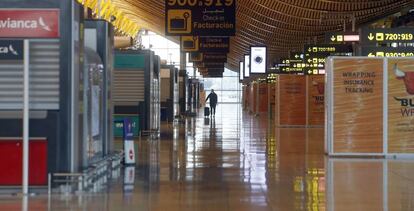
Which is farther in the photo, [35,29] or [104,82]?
[104,82]

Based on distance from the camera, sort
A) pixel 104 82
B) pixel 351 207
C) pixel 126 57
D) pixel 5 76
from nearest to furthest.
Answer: pixel 351 207 < pixel 5 76 < pixel 104 82 < pixel 126 57

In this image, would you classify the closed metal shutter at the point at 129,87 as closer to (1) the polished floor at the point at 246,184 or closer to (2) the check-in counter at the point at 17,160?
(1) the polished floor at the point at 246,184

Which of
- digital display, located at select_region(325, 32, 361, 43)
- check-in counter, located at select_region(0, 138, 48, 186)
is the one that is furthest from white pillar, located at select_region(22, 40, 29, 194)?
digital display, located at select_region(325, 32, 361, 43)

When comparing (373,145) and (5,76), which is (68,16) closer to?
(5,76)

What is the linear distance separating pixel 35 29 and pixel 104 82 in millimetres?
3274

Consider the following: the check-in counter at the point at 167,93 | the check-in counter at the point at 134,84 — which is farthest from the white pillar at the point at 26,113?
the check-in counter at the point at 167,93

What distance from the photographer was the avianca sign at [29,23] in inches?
484

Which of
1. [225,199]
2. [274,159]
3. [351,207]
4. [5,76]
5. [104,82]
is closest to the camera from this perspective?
[351,207]

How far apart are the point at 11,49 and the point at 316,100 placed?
2542 cm

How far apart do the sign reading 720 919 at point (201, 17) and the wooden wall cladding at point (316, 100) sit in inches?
507

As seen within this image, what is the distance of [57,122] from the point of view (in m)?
12.2

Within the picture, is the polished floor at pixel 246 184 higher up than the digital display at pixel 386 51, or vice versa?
the digital display at pixel 386 51

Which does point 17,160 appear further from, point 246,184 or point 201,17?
point 201,17

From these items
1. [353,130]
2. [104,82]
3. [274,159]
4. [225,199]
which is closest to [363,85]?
[353,130]
